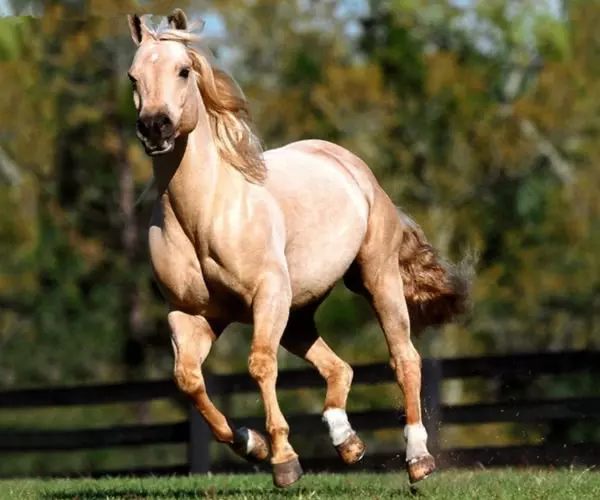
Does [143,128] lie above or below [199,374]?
above

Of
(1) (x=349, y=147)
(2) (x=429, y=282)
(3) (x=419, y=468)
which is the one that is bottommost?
(1) (x=349, y=147)

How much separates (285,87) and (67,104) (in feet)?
26.1

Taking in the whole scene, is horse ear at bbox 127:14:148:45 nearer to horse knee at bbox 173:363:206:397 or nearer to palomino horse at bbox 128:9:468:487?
palomino horse at bbox 128:9:468:487

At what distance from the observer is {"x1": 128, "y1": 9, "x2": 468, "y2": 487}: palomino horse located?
6.71 m

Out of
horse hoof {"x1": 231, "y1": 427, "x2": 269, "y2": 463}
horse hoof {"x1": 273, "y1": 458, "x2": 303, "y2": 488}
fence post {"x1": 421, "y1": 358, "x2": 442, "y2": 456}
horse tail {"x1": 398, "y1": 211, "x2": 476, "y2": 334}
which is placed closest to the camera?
horse hoof {"x1": 273, "y1": 458, "x2": 303, "y2": 488}

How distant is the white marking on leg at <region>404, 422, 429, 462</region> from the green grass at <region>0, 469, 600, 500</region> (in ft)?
0.57

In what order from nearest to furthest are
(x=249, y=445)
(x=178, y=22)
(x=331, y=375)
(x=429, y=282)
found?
(x=178, y=22) → (x=249, y=445) → (x=331, y=375) → (x=429, y=282)

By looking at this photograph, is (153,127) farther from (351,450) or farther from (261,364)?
(351,450)

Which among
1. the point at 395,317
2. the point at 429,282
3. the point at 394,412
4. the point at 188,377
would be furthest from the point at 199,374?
the point at 394,412

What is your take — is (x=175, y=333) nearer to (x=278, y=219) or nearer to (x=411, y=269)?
(x=278, y=219)

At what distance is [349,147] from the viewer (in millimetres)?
35875

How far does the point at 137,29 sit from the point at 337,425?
225 centimetres

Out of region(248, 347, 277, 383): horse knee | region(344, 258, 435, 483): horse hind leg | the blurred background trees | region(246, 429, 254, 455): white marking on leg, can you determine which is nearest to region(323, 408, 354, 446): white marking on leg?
region(344, 258, 435, 483): horse hind leg

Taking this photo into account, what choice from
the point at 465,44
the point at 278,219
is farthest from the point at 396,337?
the point at 465,44
